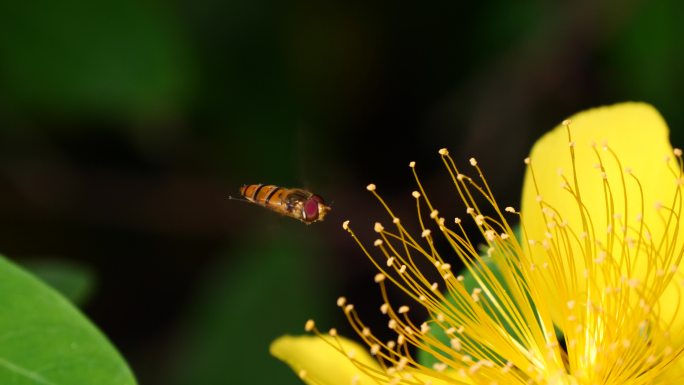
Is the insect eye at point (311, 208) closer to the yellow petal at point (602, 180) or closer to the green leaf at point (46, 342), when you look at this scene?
the yellow petal at point (602, 180)

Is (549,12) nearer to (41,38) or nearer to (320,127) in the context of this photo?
(320,127)

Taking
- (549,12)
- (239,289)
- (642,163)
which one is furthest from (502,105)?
(642,163)

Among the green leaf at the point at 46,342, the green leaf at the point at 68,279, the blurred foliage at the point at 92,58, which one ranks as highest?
the blurred foliage at the point at 92,58

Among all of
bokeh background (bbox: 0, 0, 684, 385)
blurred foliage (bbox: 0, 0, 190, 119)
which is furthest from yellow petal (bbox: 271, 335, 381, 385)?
blurred foliage (bbox: 0, 0, 190, 119)

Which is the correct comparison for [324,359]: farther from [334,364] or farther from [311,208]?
[311,208]

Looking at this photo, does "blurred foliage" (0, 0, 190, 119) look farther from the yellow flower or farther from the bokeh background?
the yellow flower

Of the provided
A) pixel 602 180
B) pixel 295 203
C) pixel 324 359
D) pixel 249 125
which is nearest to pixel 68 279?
pixel 295 203

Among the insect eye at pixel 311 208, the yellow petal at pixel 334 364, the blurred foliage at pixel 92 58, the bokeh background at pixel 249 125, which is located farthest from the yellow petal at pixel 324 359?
the blurred foliage at pixel 92 58
